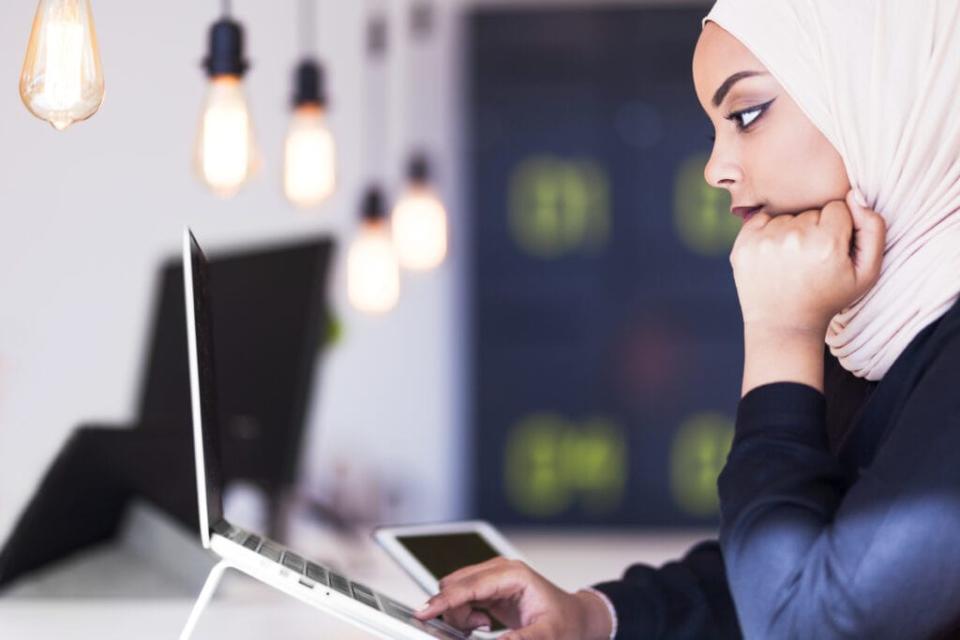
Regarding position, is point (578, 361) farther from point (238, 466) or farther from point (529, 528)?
point (238, 466)

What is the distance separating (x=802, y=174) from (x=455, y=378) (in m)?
3.85

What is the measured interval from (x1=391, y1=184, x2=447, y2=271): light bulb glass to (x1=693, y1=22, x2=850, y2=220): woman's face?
2.35m

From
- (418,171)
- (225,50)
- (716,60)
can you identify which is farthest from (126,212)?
(716,60)

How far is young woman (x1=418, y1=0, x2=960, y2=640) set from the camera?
2.52 feet

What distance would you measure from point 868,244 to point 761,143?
115 millimetres

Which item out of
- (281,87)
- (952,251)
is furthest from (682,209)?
(952,251)

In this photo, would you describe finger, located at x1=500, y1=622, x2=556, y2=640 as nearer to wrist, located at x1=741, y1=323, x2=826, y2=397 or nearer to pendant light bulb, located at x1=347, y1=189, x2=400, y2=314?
wrist, located at x1=741, y1=323, x2=826, y2=397

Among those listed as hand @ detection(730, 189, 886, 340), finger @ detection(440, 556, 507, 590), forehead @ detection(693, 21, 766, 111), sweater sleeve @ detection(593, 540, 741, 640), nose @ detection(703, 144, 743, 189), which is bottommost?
sweater sleeve @ detection(593, 540, 741, 640)

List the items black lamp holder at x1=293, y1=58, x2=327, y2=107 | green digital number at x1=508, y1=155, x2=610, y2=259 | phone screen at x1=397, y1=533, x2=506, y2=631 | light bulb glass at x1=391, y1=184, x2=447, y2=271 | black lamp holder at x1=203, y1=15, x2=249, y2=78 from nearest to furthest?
phone screen at x1=397, y1=533, x2=506, y2=631 < black lamp holder at x1=203, y1=15, x2=249, y2=78 < black lamp holder at x1=293, y1=58, x2=327, y2=107 < light bulb glass at x1=391, y1=184, x2=447, y2=271 < green digital number at x1=508, y1=155, x2=610, y2=259

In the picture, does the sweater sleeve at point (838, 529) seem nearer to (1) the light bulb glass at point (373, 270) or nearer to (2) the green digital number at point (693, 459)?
(1) the light bulb glass at point (373, 270)

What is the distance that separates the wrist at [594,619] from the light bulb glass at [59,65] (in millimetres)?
583

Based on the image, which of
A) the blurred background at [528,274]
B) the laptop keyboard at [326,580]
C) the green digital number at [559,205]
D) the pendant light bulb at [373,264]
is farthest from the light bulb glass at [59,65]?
the green digital number at [559,205]

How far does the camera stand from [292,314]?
1.87 meters

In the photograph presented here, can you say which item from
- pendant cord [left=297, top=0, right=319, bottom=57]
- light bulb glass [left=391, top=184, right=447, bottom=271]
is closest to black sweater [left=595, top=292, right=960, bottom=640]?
light bulb glass [left=391, top=184, right=447, bottom=271]
